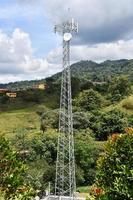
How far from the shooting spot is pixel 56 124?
121562 millimetres

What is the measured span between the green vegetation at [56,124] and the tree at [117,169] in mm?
167

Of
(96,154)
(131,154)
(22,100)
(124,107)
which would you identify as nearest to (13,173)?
(131,154)

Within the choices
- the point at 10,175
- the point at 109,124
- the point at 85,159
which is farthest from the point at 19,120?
the point at 10,175

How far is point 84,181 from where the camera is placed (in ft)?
279

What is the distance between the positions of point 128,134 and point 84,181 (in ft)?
185

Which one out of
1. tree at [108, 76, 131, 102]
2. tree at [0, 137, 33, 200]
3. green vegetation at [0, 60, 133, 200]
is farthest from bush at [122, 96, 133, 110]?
tree at [0, 137, 33, 200]

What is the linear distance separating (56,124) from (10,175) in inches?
3847

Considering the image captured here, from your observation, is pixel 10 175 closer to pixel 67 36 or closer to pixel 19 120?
pixel 67 36

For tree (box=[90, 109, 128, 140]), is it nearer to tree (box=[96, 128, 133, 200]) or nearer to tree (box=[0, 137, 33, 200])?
tree (box=[96, 128, 133, 200])

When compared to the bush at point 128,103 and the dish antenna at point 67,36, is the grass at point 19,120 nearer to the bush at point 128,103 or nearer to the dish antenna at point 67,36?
the bush at point 128,103

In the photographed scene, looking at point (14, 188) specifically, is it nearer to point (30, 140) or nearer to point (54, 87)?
point (30, 140)

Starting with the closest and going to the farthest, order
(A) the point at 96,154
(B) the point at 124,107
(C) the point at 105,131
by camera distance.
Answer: (A) the point at 96,154, (C) the point at 105,131, (B) the point at 124,107

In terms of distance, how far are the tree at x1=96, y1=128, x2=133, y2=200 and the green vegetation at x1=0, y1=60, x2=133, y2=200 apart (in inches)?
6.6

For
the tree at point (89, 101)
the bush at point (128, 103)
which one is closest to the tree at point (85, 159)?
the bush at point (128, 103)
